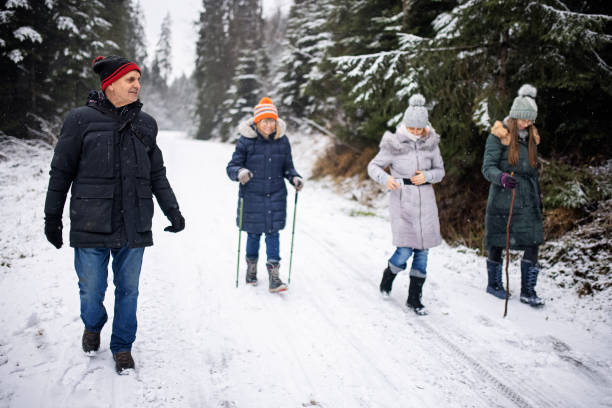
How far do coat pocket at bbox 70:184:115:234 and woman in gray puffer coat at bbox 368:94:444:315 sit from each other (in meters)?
2.64

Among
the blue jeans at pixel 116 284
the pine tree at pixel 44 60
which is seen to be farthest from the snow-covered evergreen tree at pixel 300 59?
the blue jeans at pixel 116 284

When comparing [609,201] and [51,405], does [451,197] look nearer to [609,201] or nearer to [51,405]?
[609,201]

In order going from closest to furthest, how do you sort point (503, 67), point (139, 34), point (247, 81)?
point (503, 67) < point (247, 81) < point (139, 34)

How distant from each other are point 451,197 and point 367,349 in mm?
5006

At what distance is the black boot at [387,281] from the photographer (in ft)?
13.4

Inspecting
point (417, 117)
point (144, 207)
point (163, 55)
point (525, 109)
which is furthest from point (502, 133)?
point (163, 55)

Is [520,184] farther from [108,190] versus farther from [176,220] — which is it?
[108,190]

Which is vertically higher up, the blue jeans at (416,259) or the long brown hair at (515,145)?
the long brown hair at (515,145)

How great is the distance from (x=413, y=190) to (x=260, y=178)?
5.84 ft


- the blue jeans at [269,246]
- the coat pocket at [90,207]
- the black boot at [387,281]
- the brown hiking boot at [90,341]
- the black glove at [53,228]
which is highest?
the coat pocket at [90,207]

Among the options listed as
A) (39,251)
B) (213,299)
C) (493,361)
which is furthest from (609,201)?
(39,251)

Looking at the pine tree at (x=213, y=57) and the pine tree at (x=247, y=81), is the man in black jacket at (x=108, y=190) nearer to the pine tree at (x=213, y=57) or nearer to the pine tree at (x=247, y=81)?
the pine tree at (x=247, y=81)

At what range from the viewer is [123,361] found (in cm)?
258

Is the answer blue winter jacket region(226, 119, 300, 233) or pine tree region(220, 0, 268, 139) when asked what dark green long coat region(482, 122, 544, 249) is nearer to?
blue winter jacket region(226, 119, 300, 233)
